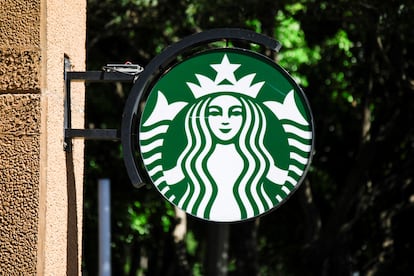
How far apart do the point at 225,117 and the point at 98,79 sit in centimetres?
75

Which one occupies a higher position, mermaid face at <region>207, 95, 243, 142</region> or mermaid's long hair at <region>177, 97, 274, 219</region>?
mermaid face at <region>207, 95, 243, 142</region>

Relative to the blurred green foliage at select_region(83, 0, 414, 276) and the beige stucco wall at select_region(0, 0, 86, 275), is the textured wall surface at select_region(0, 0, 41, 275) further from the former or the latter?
the blurred green foliage at select_region(83, 0, 414, 276)

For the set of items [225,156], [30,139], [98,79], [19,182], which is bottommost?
[19,182]

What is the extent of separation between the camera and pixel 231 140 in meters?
5.07

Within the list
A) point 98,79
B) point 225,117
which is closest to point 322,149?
point 98,79

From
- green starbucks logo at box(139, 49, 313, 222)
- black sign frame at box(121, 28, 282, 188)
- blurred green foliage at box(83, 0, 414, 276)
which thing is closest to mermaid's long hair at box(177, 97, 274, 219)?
green starbucks logo at box(139, 49, 313, 222)

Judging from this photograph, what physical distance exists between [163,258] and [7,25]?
45.8 feet

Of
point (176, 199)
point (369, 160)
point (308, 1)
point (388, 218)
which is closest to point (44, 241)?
point (176, 199)

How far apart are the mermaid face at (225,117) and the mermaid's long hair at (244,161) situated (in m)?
0.02

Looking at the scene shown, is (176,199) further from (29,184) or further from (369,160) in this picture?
(369,160)

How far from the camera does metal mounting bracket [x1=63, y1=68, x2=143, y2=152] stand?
5.25m

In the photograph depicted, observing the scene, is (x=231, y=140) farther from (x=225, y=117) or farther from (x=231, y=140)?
(x=225, y=117)

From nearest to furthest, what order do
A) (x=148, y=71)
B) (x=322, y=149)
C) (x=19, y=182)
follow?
(x=19, y=182)
(x=148, y=71)
(x=322, y=149)

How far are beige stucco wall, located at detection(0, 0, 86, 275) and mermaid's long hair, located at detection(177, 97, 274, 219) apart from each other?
685 mm
